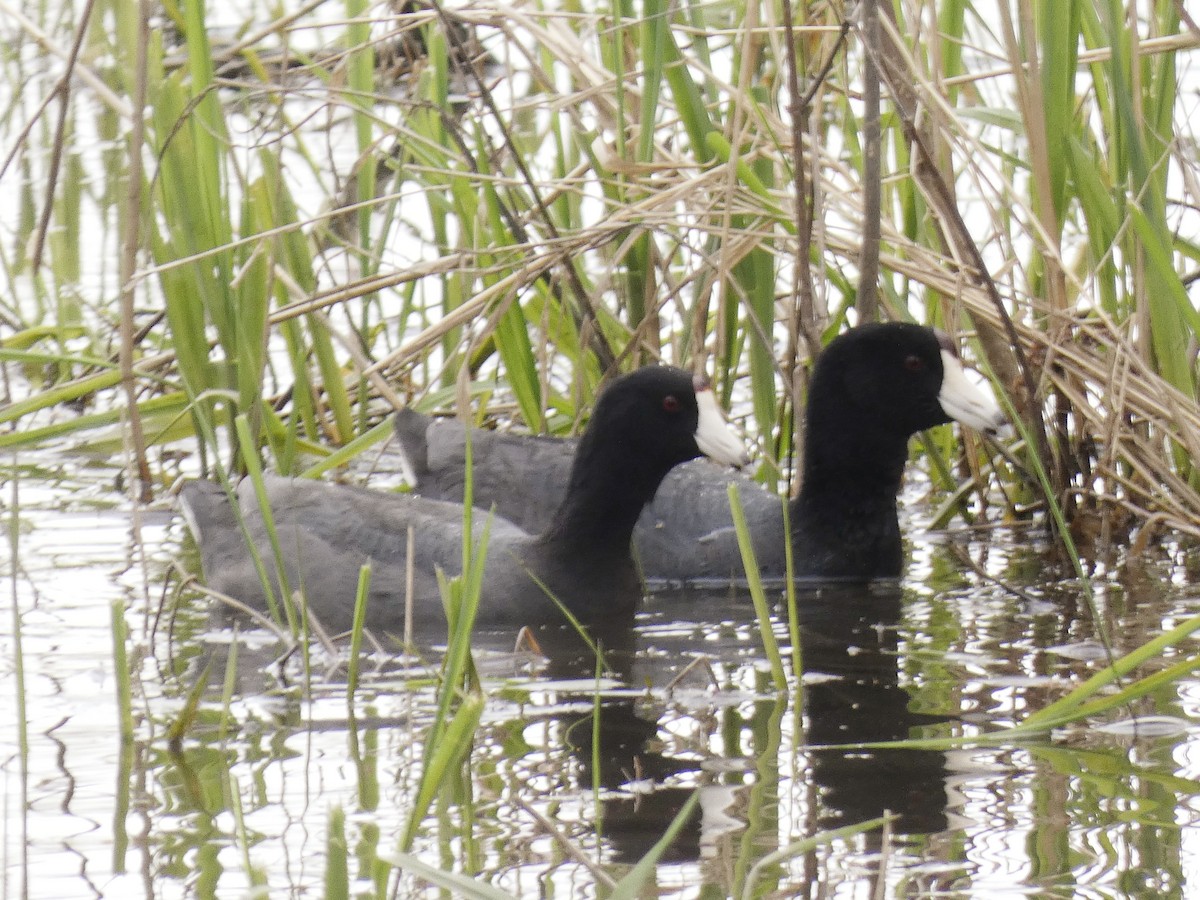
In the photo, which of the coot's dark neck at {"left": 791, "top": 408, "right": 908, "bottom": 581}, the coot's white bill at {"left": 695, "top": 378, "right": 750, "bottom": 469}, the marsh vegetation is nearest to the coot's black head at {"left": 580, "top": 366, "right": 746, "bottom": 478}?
the coot's white bill at {"left": 695, "top": 378, "right": 750, "bottom": 469}

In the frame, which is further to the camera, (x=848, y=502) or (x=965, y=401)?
(x=848, y=502)

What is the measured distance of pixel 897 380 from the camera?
4.50 m

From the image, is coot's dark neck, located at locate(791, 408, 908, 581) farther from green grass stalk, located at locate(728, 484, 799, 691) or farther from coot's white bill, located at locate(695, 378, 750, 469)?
green grass stalk, located at locate(728, 484, 799, 691)

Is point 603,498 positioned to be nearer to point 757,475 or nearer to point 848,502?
point 848,502

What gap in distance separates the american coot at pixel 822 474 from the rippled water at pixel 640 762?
366 mm

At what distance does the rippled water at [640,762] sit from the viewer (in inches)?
97.7

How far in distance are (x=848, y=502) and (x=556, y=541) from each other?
786 mm

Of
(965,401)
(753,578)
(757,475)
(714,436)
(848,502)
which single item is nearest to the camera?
(753,578)

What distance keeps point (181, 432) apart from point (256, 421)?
1.68 ft

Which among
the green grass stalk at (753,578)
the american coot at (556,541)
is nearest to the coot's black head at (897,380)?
the american coot at (556,541)

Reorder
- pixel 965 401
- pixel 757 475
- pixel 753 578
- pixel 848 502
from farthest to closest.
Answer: pixel 757 475 → pixel 848 502 → pixel 965 401 → pixel 753 578

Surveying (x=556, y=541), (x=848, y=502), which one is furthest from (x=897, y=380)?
(x=556, y=541)

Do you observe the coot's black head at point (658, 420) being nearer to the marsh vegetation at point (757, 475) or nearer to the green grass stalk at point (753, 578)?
the marsh vegetation at point (757, 475)

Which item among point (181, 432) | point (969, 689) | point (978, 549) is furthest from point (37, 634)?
point (978, 549)
